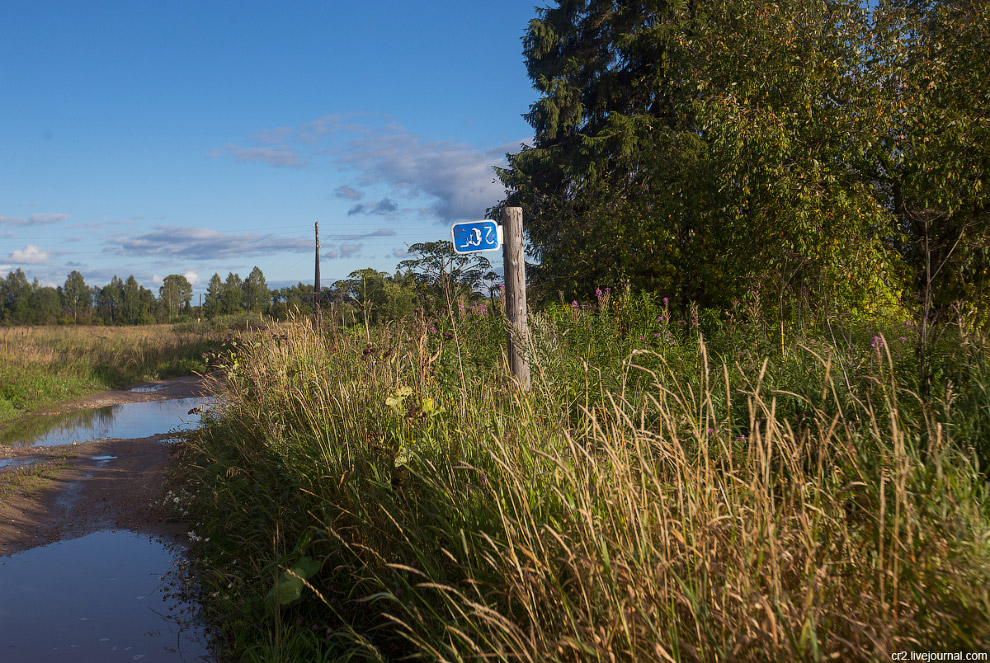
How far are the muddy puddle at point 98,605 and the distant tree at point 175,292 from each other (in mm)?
84891

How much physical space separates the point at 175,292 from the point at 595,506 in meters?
95.5

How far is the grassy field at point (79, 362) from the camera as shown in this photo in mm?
15289

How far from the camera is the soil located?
6.30 metres

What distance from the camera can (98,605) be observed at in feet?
15.3

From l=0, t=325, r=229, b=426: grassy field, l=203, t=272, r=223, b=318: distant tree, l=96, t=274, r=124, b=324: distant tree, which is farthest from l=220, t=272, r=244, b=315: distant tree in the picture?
l=0, t=325, r=229, b=426: grassy field

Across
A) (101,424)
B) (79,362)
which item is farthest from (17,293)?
(101,424)

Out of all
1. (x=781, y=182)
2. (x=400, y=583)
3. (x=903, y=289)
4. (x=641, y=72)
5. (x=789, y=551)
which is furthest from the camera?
(x=641, y=72)

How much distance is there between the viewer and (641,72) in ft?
64.3

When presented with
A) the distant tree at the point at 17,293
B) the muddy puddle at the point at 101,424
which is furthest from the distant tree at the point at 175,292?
the muddy puddle at the point at 101,424

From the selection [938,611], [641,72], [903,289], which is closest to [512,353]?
[938,611]

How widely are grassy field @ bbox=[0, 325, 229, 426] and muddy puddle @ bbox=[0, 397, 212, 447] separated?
86 centimetres

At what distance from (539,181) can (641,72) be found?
4.93m

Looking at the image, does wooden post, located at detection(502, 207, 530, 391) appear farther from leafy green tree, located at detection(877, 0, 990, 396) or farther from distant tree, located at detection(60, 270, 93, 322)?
distant tree, located at detection(60, 270, 93, 322)

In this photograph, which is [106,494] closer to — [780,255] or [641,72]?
[780,255]
